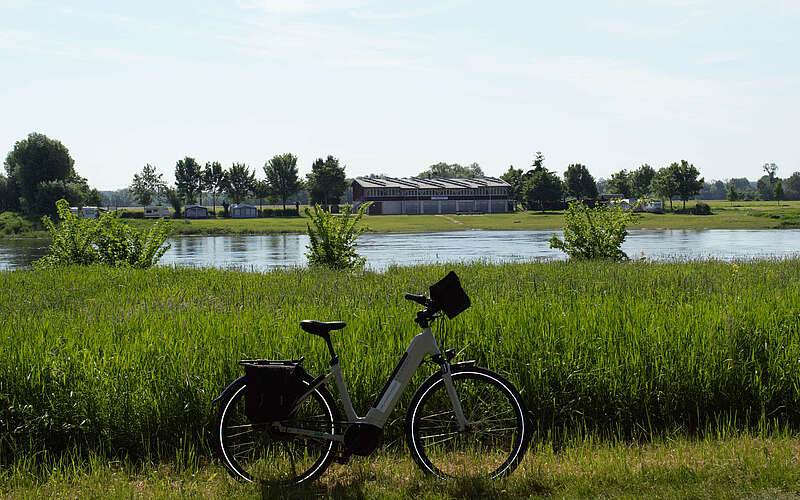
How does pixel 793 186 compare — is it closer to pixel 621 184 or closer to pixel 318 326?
pixel 621 184

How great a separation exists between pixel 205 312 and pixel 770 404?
7150 millimetres

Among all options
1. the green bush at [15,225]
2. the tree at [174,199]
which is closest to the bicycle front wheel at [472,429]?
the green bush at [15,225]

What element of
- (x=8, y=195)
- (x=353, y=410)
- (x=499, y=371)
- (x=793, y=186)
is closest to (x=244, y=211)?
(x=8, y=195)

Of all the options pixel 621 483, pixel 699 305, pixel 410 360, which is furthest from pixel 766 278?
pixel 410 360

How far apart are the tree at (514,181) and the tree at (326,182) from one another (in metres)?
34.1

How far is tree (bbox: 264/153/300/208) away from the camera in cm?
13050

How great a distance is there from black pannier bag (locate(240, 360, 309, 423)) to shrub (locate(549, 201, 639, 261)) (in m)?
18.5

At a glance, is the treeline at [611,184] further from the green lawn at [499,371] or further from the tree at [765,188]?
the green lawn at [499,371]

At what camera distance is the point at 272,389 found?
15.1 feet

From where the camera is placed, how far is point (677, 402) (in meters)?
6.24

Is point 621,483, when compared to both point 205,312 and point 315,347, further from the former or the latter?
point 205,312

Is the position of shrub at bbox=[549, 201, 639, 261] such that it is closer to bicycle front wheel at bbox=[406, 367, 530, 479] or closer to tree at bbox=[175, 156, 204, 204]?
bicycle front wheel at bbox=[406, 367, 530, 479]

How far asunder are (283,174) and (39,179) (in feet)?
143

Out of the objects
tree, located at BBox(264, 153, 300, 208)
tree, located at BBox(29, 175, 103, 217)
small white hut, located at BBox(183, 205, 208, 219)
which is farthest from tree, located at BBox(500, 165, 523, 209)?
tree, located at BBox(29, 175, 103, 217)
